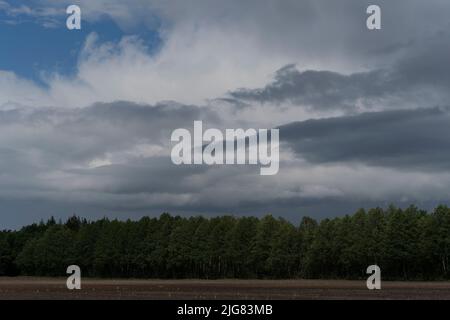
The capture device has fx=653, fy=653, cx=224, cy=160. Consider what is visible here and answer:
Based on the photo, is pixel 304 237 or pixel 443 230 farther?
pixel 304 237

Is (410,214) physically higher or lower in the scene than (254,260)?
higher

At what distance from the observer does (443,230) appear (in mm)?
174875
